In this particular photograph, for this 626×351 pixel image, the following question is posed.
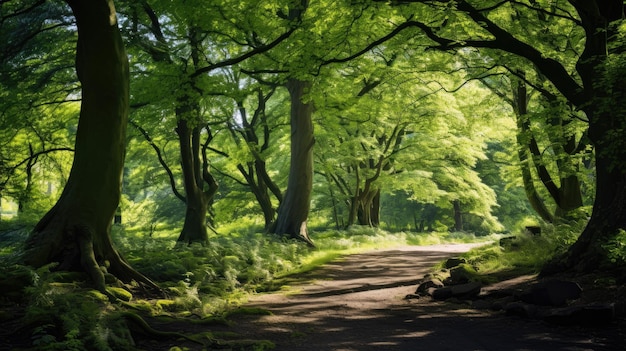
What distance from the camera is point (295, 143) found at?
1905cm

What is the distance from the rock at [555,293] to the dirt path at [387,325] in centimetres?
53

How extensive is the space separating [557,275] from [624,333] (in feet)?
10.4

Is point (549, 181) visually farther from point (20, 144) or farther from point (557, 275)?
point (20, 144)

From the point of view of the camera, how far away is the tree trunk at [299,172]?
1850 centimetres

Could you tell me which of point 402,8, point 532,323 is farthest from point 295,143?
point 532,323

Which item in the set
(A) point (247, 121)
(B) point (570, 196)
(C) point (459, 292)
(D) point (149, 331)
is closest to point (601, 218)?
(C) point (459, 292)

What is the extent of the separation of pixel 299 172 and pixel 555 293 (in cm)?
1240

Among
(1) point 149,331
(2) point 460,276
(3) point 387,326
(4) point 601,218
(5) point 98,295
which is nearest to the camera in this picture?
(1) point 149,331

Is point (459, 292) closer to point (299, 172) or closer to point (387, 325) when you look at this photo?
point (387, 325)

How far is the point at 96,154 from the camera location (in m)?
8.27

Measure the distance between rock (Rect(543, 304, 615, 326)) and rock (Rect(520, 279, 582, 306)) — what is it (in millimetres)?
729

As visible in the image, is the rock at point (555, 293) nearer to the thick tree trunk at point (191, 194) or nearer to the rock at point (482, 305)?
the rock at point (482, 305)

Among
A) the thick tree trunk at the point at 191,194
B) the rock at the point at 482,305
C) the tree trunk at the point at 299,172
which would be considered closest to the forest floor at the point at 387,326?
the rock at the point at 482,305

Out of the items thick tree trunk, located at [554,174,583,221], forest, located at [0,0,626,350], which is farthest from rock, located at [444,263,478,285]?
thick tree trunk, located at [554,174,583,221]
